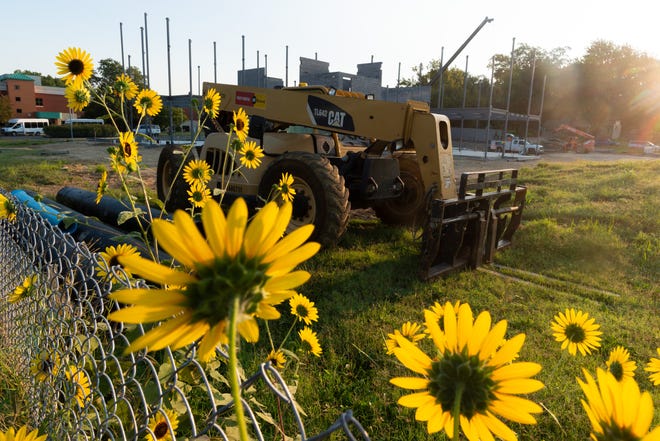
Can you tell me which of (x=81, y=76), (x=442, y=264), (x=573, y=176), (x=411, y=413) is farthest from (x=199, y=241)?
(x=573, y=176)

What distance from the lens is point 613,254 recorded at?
20.4 ft

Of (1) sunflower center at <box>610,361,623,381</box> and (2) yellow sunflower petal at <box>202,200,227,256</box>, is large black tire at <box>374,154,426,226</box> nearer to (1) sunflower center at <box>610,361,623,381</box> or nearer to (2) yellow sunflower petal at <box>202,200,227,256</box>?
(1) sunflower center at <box>610,361,623,381</box>

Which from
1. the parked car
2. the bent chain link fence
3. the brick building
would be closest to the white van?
the brick building

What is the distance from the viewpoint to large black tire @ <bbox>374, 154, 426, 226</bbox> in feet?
23.3

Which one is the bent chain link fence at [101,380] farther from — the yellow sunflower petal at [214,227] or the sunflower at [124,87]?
the sunflower at [124,87]

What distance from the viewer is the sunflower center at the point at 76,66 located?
7.93 ft

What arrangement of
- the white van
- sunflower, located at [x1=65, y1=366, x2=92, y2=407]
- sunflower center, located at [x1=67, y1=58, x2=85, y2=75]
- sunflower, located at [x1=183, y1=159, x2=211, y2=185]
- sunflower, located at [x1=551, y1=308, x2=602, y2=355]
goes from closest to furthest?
sunflower, located at [x1=65, y1=366, x2=92, y2=407] < sunflower, located at [x1=551, y1=308, x2=602, y2=355] < sunflower center, located at [x1=67, y1=58, x2=85, y2=75] < sunflower, located at [x1=183, y1=159, x2=211, y2=185] < the white van

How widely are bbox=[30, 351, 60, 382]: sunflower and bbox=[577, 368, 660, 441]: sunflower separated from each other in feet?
7.08

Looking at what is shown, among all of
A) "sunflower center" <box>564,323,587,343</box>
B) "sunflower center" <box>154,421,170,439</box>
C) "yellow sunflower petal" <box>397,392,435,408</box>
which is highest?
"yellow sunflower petal" <box>397,392,435,408</box>

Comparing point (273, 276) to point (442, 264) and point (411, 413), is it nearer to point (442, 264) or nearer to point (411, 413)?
point (411, 413)

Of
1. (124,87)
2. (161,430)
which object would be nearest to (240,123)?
(124,87)

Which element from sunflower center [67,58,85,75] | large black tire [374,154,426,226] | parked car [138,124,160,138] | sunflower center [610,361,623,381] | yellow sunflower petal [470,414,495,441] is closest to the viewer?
yellow sunflower petal [470,414,495,441]

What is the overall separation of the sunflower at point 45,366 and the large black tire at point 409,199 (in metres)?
5.35

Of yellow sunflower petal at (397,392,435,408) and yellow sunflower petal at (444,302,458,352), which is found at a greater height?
yellow sunflower petal at (444,302,458,352)
